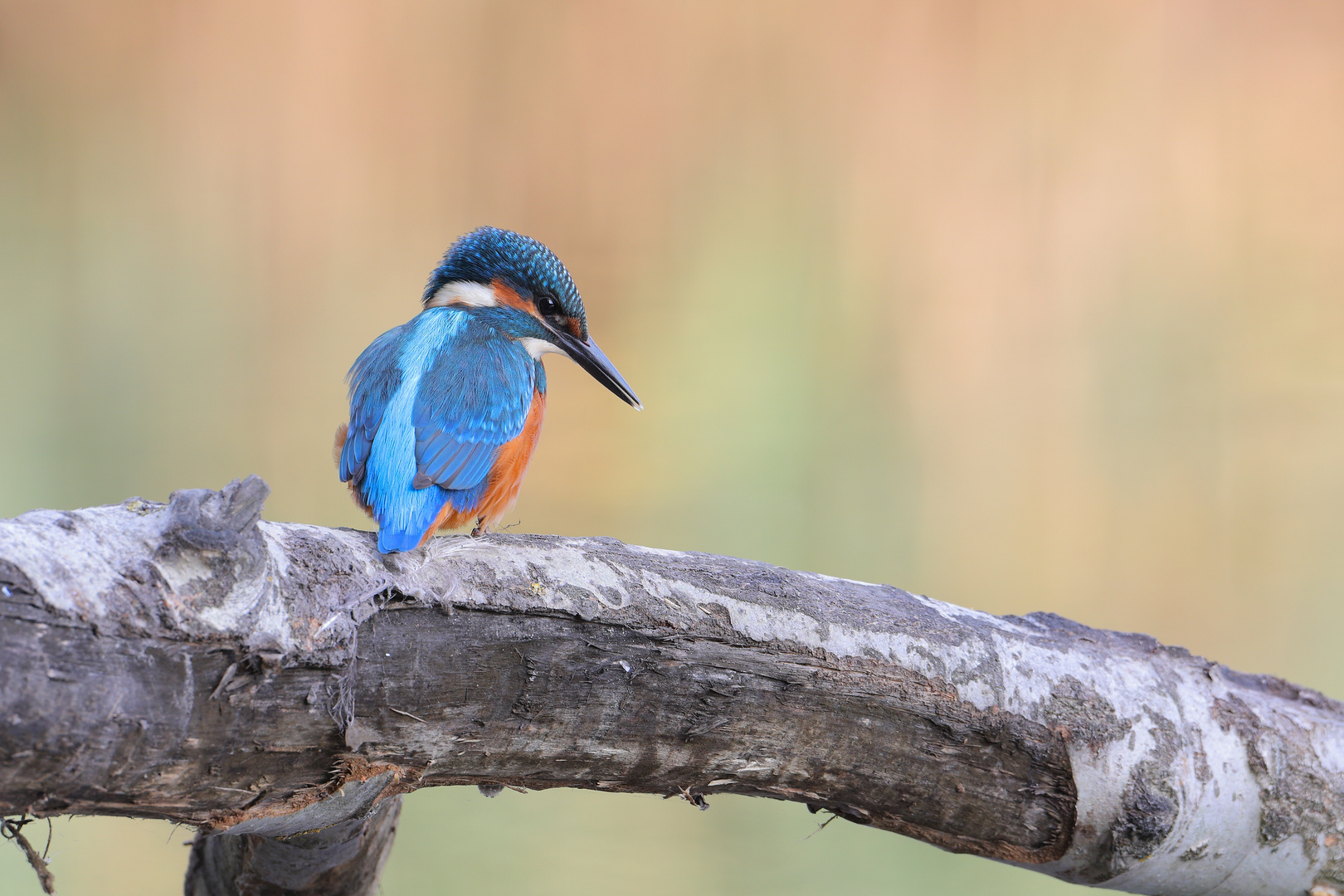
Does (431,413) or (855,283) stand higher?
(855,283)

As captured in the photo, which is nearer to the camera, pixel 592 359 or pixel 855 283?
pixel 592 359

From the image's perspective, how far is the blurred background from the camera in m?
1.83

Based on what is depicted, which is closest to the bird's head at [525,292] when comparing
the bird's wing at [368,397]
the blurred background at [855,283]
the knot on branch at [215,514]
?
the bird's wing at [368,397]

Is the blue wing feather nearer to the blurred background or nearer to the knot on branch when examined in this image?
the knot on branch

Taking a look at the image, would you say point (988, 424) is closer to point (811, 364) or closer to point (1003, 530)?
point (1003, 530)

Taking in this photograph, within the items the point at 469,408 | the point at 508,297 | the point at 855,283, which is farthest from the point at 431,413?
the point at 855,283

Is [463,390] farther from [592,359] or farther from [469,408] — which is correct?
[592,359]

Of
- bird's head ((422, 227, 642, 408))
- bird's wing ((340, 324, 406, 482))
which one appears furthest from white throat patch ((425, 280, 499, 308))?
bird's wing ((340, 324, 406, 482))

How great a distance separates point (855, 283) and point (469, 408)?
127 cm

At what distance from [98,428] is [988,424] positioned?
1.74 m

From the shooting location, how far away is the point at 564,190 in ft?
6.28

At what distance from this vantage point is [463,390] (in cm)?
90

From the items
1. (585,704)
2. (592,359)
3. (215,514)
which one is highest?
(592,359)

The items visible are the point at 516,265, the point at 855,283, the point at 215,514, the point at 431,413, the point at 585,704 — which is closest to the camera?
the point at 215,514
